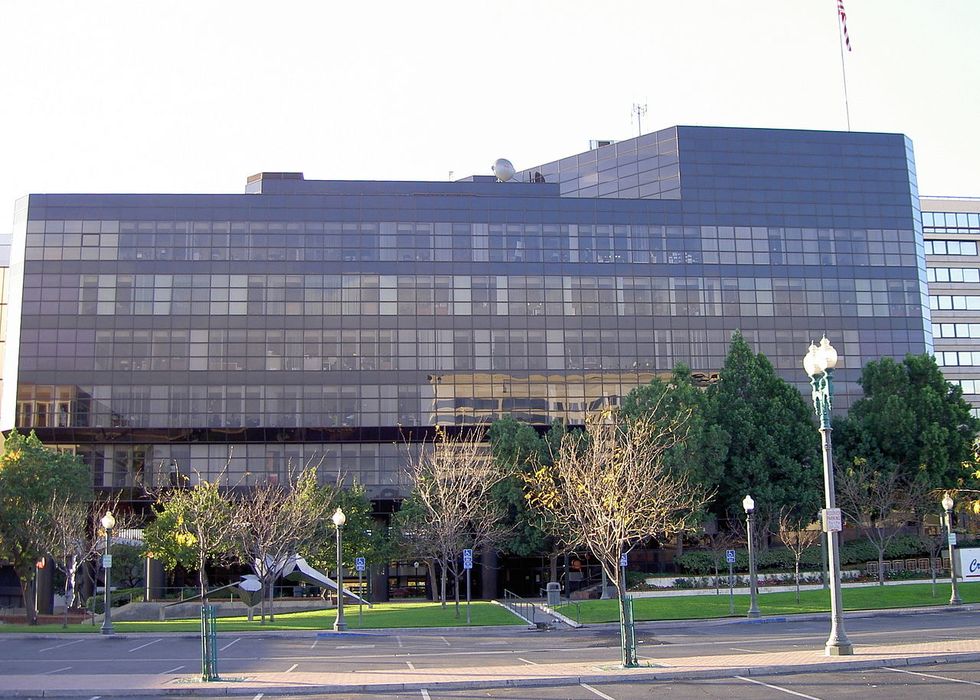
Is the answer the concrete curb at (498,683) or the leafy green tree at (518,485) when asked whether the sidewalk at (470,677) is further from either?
the leafy green tree at (518,485)

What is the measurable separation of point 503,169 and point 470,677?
70.0 m

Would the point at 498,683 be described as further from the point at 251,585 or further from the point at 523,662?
the point at 251,585

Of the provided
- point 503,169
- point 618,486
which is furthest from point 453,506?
point 503,169

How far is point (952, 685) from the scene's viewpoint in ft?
64.5

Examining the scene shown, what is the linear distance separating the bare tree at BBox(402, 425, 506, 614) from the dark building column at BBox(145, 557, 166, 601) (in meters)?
20.0

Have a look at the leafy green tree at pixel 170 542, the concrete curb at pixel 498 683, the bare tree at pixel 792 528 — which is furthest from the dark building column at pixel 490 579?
the concrete curb at pixel 498 683

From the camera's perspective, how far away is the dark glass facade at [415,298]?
77125mm

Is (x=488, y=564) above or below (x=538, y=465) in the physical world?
below

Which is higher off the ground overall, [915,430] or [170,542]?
[915,430]

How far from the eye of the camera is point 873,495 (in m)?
65.8

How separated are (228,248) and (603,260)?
29.7 metres

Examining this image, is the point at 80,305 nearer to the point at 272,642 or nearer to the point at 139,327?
the point at 139,327

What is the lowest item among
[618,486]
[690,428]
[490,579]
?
[490,579]

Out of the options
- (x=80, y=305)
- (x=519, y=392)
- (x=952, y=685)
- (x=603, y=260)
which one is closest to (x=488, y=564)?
(x=519, y=392)
